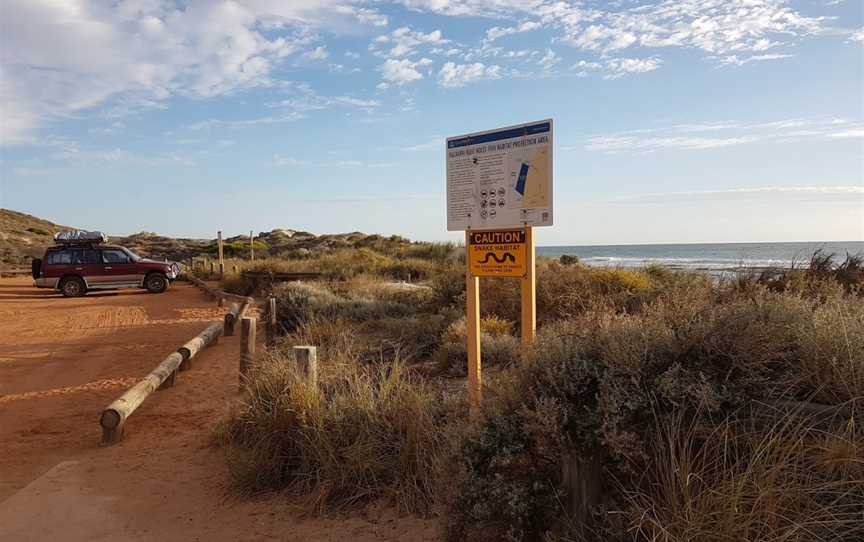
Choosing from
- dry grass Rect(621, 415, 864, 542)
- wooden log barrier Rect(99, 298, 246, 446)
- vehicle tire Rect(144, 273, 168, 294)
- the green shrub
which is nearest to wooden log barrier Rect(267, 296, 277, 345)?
wooden log barrier Rect(99, 298, 246, 446)

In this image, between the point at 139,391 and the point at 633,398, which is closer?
the point at 633,398

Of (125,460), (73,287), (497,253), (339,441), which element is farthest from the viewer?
(73,287)

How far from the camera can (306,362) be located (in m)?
5.54

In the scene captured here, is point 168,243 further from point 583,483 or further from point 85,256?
point 583,483

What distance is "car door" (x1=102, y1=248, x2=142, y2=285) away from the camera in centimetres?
2283

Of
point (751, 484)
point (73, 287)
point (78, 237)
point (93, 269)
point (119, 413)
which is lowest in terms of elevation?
point (119, 413)

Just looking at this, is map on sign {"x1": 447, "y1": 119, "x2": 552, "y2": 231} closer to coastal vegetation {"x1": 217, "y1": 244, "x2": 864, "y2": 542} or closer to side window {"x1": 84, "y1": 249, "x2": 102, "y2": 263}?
coastal vegetation {"x1": 217, "y1": 244, "x2": 864, "y2": 542}

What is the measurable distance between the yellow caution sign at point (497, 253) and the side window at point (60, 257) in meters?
21.9

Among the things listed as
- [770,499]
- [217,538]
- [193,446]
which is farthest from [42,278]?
[770,499]

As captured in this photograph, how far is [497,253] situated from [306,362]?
1.99 m

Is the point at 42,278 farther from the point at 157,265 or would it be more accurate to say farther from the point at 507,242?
the point at 507,242

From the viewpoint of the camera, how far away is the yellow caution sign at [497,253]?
16.9 feet

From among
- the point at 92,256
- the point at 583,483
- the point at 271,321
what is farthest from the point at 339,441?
the point at 92,256

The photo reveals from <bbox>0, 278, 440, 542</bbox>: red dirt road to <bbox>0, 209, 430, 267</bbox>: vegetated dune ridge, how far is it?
2505cm
